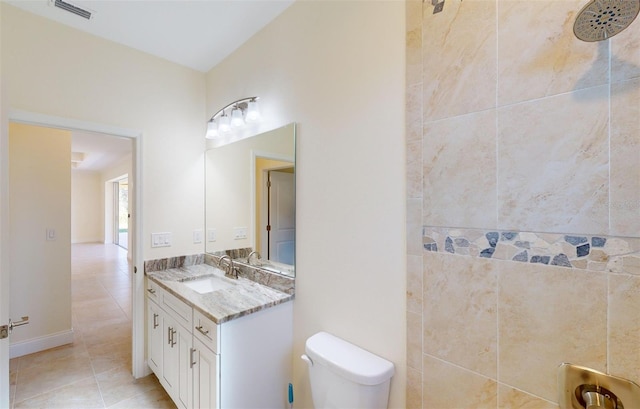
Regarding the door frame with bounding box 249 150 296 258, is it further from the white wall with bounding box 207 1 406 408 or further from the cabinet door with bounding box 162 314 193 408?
the cabinet door with bounding box 162 314 193 408

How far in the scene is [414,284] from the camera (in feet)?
3.79

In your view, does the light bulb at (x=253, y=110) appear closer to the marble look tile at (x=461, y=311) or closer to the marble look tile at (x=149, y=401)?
the marble look tile at (x=461, y=311)

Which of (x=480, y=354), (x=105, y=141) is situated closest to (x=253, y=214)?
(x=480, y=354)

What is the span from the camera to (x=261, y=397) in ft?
5.13

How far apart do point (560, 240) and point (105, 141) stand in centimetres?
630

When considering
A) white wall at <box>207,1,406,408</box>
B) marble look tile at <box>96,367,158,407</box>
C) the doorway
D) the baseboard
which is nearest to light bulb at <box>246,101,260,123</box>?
white wall at <box>207,1,406,408</box>

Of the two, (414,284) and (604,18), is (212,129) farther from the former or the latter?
(604,18)

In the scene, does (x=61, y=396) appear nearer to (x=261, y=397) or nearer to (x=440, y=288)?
(x=261, y=397)

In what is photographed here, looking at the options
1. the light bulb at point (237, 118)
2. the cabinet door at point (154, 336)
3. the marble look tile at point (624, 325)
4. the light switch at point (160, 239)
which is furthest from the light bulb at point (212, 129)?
the marble look tile at point (624, 325)

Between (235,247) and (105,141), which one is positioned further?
(105,141)

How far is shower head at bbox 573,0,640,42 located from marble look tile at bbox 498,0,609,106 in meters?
0.05

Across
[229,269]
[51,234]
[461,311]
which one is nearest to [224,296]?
[229,269]

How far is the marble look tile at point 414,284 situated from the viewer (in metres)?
1.14

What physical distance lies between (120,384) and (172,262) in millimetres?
1006
